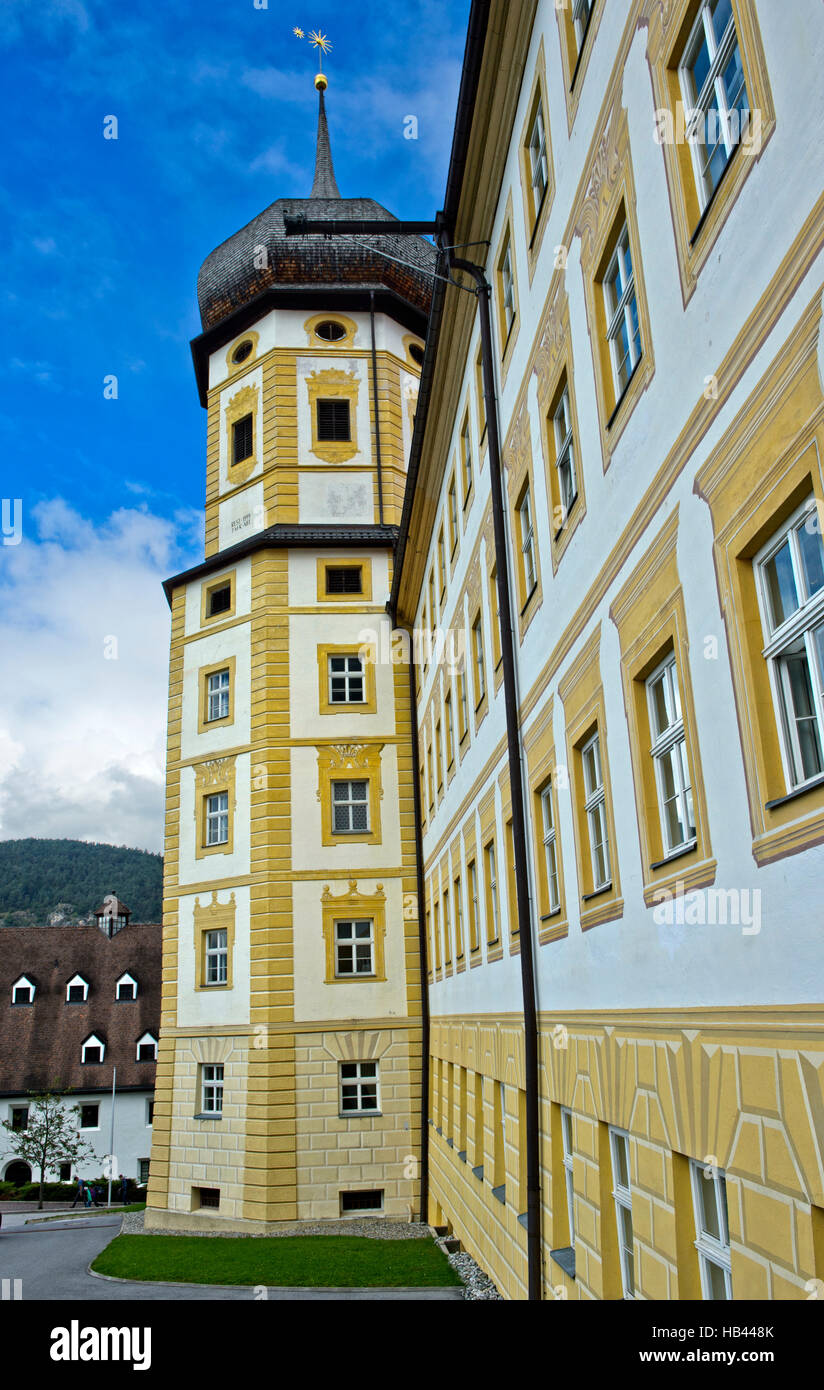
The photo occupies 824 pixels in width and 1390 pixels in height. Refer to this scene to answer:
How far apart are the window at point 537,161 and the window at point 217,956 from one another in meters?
20.6

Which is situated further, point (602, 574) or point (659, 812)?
point (602, 574)

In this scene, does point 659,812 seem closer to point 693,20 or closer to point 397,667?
point 693,20

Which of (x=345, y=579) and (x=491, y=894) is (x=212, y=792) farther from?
(x=491, y=894)

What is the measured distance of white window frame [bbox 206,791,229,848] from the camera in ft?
96.2

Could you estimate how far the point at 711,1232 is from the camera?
6.89 metres

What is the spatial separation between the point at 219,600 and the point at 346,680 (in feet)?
15.6

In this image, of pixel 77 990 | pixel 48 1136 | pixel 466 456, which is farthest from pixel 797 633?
pixel 77 990

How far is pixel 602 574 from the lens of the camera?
9.14 meters

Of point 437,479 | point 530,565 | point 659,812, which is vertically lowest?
point 659,812

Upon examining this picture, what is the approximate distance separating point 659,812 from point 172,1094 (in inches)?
932

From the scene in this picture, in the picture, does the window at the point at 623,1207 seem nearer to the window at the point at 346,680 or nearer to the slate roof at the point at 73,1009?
the window at the point at 346,680

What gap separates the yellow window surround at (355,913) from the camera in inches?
1087

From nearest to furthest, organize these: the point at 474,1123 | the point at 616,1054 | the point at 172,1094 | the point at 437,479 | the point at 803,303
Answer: the point at 803,303
the point at 616,1054
the point at 474,1123
the point at 437,479
the point at 172,1094
